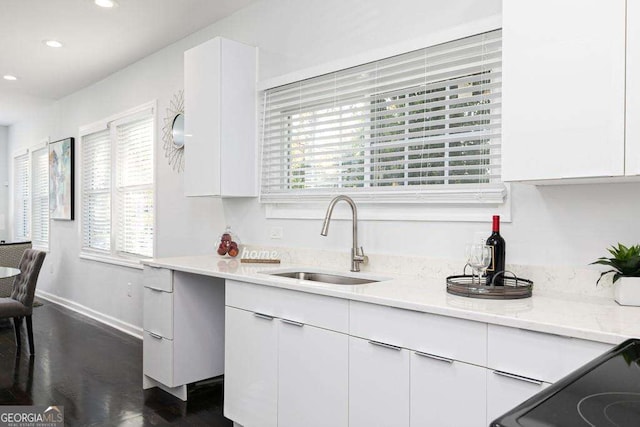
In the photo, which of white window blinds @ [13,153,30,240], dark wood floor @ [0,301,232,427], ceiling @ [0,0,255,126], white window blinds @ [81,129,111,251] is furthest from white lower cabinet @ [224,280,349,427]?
white window blinds @ [13,153,30,240]

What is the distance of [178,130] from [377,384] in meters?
3.07

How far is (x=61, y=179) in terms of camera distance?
255 inches

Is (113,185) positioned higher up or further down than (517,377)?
higher up

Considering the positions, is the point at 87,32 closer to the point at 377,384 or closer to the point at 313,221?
the point at 313,221

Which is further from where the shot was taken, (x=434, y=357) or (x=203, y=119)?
(x=203, y=119)

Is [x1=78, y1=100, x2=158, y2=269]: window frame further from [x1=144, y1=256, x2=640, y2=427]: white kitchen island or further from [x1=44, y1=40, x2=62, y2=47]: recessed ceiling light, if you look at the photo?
[x1=144, y1=256, x2=640, y2=427]: white kitchen island

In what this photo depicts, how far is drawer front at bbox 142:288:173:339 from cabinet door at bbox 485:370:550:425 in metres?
2.12

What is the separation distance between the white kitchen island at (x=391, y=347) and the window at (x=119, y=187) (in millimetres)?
2222

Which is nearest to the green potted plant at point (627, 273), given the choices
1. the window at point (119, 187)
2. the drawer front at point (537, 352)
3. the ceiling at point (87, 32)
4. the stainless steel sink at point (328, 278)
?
the drawer front at point (537, 352)

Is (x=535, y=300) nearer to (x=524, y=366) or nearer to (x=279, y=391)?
(x=524, y=366)

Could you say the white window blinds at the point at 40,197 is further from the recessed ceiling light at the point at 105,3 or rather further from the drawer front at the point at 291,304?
the drawer front at the point at 291,304

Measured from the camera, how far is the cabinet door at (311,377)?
2.05 metres

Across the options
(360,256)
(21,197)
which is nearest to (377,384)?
(360,256)

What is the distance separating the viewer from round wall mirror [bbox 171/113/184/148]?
4219 mm
